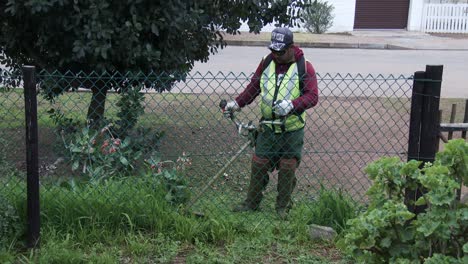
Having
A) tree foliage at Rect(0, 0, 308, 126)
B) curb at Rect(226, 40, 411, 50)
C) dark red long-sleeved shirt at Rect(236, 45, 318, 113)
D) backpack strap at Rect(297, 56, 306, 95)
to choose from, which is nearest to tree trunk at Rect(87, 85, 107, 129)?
tree foliage at Rect(0, 0, 308, 126)

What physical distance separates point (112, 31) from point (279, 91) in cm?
145

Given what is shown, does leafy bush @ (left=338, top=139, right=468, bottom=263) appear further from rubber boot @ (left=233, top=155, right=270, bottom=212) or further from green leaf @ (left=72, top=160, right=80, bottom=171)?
green leaf @ (left=72, top=160, right=80, bottom=171)

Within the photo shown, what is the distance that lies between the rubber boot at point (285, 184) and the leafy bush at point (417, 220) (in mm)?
1880

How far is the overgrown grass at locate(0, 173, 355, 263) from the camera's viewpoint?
12.8 feet

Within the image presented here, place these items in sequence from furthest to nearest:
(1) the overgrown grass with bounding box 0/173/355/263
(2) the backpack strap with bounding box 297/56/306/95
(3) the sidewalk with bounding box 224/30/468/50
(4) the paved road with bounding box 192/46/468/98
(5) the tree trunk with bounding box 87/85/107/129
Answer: (3) the sidewalk with bounding box 224/30/468/50 < (4) the paved road with bounding box 192/46/468/98 < (5) the tree trunk with bounding box 87/85/107/129 < (2) the backpack strap with bounding box 297/56/306/95 < (1) the overgrown grass with bounding box 0/173/355/263

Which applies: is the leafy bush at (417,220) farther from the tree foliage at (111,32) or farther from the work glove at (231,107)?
the tree foliage at (111,32)

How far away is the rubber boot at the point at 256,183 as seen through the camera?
15.9 ft

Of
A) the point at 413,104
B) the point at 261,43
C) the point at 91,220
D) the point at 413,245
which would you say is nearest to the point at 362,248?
the point at 413,245

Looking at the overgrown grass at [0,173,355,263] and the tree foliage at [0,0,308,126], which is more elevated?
the tree foliage at [0,0,308,126]

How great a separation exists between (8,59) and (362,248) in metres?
4.74

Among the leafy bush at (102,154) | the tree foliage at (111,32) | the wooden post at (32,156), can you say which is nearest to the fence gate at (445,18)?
the tree foliage at (111,32)

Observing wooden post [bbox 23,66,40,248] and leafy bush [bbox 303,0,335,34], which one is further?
leafy bush [bbox 303,0,335,34]

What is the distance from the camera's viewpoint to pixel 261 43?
1984 centimetres

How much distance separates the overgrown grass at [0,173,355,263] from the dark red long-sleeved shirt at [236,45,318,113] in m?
0.67
